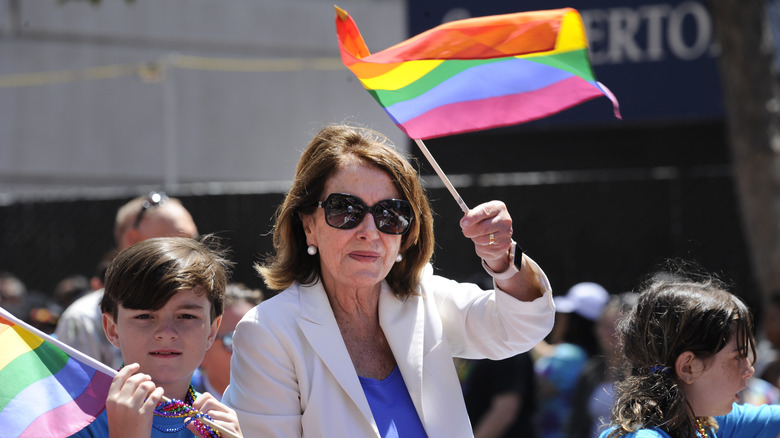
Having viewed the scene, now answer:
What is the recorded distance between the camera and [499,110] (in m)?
3.05

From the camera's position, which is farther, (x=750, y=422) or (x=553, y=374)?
(x=553, y=374)

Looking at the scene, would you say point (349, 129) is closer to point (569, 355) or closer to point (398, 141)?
point (569, 355)

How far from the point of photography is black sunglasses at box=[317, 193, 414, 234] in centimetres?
296

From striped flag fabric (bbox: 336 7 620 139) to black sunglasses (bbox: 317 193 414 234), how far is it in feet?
0.74

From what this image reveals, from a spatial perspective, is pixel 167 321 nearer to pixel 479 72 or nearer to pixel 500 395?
pixel 479 72

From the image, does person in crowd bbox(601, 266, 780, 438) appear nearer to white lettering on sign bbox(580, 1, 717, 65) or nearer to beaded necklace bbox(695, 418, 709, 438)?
beaded necklace bbox(695, 418, 709, 438)

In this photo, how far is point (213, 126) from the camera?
15922 mm

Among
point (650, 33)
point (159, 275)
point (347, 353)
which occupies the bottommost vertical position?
point (650, 33)

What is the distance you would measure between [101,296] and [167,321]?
180 centimetres

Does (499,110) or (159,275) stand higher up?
(499,110)

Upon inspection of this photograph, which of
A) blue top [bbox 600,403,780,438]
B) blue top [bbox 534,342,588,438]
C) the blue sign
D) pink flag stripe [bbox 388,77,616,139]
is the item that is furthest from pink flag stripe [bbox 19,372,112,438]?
the blue sign

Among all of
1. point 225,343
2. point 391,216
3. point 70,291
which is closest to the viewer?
point 391,216

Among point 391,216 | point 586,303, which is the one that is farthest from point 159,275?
point 586,303

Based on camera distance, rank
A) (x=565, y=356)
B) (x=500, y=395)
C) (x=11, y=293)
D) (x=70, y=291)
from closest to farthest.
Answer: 1. (x=500, y=395)
2. (x=565, y=356)
3. (x=70, y=291)
4. (x=11, y=293)
